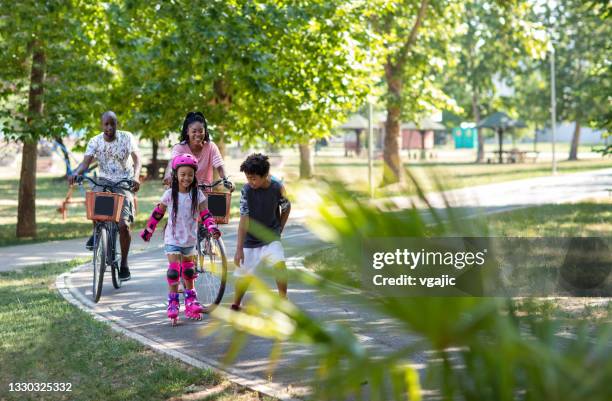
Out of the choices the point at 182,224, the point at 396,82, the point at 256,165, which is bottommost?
the point at 182,224

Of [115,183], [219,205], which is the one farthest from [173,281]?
[115,183]

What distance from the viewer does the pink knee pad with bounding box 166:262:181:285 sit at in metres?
A: 8.04

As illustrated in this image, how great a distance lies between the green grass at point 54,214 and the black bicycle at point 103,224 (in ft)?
11.7

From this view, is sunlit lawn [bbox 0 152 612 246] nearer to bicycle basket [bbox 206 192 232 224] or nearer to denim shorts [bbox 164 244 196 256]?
bicycle basket [bbox 206 192 232 224]

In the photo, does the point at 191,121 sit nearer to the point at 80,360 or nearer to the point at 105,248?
the point at 105,248

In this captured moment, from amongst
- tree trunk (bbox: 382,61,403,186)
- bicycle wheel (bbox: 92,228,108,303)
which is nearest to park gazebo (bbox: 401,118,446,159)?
tree trunk (bbox: 382,61,403,186)

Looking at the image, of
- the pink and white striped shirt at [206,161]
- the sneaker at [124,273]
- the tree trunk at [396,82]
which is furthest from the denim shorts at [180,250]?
the tree trunk at [396,82]

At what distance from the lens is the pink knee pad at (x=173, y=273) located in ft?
26.4

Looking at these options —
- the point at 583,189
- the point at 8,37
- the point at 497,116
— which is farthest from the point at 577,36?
the point at 8,37

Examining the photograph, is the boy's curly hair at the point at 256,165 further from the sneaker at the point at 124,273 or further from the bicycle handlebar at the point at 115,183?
the sneaker at the point at 124,273

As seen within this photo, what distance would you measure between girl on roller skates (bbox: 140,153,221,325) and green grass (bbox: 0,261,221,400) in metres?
0.73

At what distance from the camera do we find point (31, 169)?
1734 cm

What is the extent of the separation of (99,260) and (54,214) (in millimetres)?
14912

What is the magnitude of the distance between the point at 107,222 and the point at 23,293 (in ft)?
4.47
